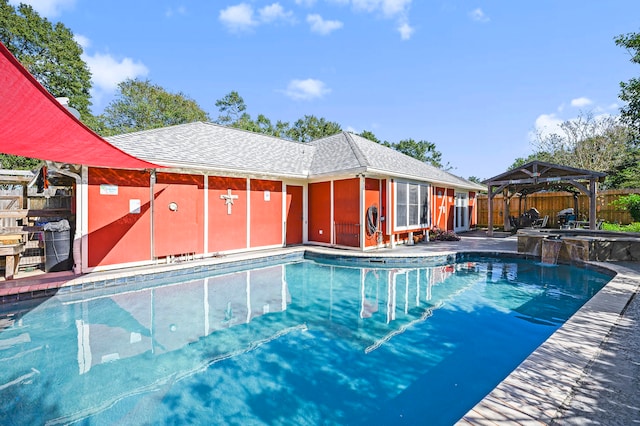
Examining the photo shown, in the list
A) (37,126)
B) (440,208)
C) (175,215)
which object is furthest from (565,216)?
(37,126)

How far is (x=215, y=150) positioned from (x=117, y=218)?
343cm

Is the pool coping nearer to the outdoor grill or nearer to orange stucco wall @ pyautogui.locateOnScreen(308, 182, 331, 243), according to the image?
orange stucco wall @ pyautogui.locateOnScreen(308, 182, 331, 243)

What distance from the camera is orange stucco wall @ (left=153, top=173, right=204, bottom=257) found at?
746 centimetres

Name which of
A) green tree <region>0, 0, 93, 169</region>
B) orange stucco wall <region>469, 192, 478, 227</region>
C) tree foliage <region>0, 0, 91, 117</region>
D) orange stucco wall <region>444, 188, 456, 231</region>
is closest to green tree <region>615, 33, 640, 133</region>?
orange stucco wall <region>444, 188, 456, 231</region>

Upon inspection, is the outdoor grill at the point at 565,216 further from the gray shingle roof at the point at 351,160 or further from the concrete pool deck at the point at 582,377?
the concrete pool deck at the point at 582,377

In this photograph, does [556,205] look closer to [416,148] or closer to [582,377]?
[416,148]

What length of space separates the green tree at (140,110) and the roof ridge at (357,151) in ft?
52.0

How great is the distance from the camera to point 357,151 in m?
10.5

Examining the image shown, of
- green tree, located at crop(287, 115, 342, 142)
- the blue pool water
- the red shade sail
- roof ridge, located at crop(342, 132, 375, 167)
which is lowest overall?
the blue pool water

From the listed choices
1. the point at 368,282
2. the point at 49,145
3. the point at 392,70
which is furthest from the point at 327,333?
the point at 392,70

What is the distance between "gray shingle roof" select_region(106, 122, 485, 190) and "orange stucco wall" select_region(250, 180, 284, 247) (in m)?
0.68

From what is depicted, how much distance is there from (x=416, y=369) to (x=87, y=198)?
7335 mm

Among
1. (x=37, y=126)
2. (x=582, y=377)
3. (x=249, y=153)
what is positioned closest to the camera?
(x=582, y=377)

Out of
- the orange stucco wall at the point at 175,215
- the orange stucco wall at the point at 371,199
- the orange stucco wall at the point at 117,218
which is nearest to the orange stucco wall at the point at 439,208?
the orange stucco wall at the point at 371,199
